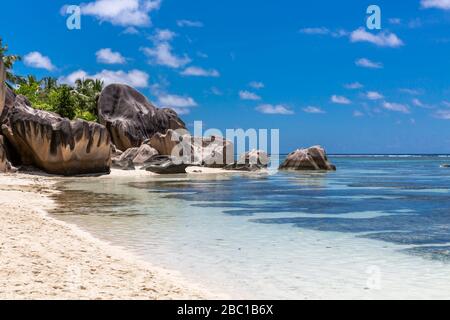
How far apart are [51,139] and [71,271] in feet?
80.3

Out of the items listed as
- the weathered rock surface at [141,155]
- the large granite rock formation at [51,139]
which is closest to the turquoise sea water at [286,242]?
the large granite rock formation at [51,139]

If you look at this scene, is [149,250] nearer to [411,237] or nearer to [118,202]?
[411,237]

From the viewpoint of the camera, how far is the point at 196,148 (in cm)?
5131

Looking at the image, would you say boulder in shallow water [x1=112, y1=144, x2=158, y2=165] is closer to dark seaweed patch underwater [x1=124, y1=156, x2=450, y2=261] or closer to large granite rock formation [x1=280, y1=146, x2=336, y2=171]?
large granite rock formation [x1=280, y1=146, x2=336, y2=171]

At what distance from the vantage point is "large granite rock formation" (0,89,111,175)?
2964 centimetres

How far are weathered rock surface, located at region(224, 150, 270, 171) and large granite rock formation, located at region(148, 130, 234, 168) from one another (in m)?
1.21

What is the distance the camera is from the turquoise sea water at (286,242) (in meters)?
6.63

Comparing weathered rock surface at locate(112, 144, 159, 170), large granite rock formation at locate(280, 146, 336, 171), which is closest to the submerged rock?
weathered rock surface at locate(112, 144, 159, 170)

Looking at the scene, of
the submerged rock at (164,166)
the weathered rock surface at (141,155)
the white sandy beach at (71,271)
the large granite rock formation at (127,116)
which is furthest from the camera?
the large granite rock formation at (127,116)

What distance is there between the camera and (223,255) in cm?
853

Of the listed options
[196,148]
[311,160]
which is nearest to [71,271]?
[196,148]

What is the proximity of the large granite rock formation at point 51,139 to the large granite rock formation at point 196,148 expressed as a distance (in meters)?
16.5

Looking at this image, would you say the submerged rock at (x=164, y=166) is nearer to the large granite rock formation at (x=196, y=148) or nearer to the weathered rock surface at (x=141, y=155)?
the weathered rock surface at (x=141, y=155)
